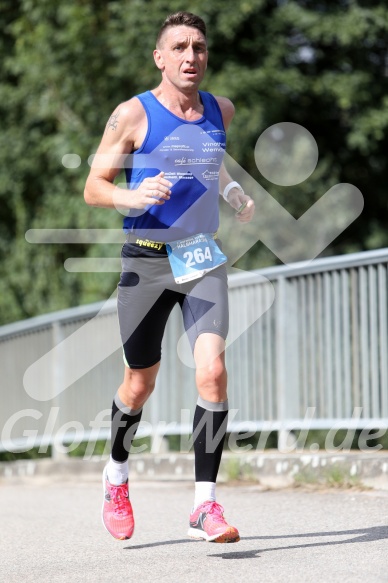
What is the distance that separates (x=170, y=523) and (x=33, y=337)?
17.1 feet

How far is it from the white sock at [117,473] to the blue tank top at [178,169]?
3.58 feet

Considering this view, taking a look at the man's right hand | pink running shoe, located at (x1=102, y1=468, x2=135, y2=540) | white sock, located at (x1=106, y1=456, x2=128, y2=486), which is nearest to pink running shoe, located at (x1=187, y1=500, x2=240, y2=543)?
pink running shoe, located at (x1=102, y1=468, x2=135, y2=540)

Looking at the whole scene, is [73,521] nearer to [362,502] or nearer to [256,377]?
[362,502]

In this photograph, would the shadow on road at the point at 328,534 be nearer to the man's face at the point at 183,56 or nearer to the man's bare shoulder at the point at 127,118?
the man's bare shoulder at the point at 127,118

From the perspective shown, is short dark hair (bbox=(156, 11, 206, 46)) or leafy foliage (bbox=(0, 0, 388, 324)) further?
leafy foliage (bbox=(0, 0, 388, 324))

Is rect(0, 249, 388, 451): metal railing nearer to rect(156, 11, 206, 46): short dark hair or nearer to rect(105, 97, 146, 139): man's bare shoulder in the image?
rect(156, 11, 206, 46): short dark hair

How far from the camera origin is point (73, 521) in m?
6.46

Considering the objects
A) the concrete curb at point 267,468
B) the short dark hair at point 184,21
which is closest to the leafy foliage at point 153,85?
the concrete curb at point 267,468

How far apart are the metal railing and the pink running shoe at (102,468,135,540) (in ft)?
7.97

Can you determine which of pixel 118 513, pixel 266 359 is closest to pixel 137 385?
pixel 118 513

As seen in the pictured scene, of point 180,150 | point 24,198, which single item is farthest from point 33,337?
point 24,198

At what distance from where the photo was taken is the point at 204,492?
4961 mm

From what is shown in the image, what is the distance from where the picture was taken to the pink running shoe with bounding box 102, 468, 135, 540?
523 centimetres

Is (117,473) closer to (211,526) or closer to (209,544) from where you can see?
(209,544)
